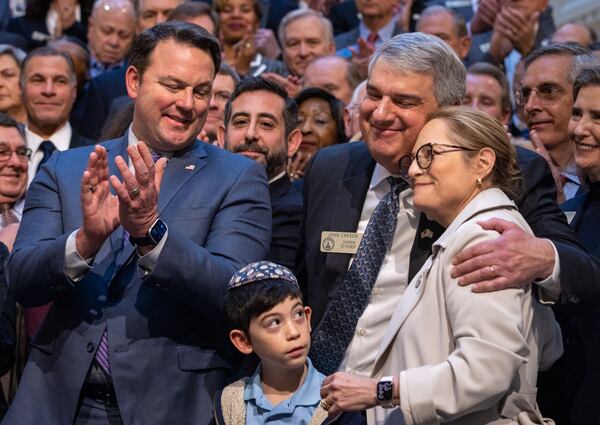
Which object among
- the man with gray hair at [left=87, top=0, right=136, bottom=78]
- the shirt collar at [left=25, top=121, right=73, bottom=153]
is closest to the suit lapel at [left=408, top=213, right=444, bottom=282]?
the shirt collar at [left=25, top=121, right=73, bottom=153]

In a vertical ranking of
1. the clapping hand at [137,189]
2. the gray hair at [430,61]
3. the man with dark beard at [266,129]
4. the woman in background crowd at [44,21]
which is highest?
the gray hair at [430,61]

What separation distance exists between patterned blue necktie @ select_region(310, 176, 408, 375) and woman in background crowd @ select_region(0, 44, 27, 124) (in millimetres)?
3908

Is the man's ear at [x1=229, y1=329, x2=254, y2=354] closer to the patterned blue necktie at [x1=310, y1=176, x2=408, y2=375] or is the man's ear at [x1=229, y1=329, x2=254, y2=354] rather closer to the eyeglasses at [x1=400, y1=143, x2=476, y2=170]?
the patterned blue necktie at [x1=310, y1=176, x2=408, y2=375]

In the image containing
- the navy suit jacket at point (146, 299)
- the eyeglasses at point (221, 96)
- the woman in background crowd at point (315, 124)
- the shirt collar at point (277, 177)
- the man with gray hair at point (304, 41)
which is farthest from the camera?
the man with gray hair at point (304, 41)

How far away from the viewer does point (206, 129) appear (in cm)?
632

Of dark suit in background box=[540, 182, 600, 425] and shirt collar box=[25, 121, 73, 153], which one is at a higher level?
dark suit in background box=[540, 182, 600, 425]

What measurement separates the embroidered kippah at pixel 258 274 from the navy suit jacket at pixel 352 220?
0.35m

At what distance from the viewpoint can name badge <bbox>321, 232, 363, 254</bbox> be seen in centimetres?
420

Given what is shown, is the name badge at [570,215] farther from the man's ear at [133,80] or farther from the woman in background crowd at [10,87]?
the woman in background crowd at [10,87]

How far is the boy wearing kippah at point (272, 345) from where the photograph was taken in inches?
152

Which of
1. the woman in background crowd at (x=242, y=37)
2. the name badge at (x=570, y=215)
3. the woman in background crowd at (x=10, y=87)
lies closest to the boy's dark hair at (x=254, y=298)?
the name badge at (x=570, y=215)

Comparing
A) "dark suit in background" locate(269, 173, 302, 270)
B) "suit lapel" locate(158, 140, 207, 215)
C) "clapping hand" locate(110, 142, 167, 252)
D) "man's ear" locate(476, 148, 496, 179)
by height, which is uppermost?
"man's ear" locate(476, 148, 496, 179)

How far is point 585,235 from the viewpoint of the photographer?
14.6 ft

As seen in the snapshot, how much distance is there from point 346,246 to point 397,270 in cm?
25
